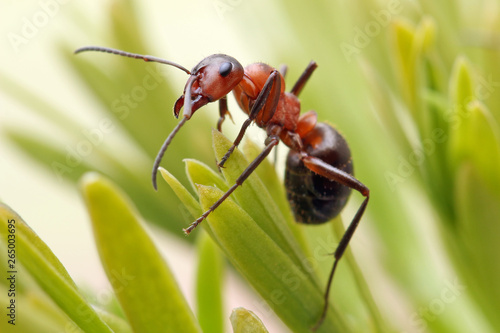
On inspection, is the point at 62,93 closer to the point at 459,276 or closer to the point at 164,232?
the point at 164,232

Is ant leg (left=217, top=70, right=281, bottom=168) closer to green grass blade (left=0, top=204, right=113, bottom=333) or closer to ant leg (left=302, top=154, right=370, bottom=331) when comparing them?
ant leg (left=302, top=154, right=370, bottom=331)

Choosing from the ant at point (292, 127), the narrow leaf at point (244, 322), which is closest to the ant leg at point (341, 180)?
the ant at point (292, 127)

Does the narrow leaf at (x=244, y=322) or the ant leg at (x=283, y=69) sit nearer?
the narrow leaf at (x=244, y=322)

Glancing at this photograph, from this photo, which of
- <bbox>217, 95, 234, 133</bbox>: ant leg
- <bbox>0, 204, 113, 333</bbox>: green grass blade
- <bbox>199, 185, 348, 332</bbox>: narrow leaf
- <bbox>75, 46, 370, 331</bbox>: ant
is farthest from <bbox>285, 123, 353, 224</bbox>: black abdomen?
<bbox>0, 204, 113, 333</bbox>: green grass blade

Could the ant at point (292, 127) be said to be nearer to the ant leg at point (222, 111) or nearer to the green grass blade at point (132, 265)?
the ant leg at point (222, 111)

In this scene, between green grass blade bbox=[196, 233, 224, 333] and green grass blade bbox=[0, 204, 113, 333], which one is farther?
green grass blade bbox=[196, 233, 224, 333]

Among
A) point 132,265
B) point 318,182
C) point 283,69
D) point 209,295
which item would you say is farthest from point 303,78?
point 132,265

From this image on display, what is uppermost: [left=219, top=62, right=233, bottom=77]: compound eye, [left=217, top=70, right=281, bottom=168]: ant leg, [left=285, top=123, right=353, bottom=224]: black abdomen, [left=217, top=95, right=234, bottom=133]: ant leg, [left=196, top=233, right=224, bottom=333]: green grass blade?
[left=219, top=62, right=233, bottom=77]: compound eye
